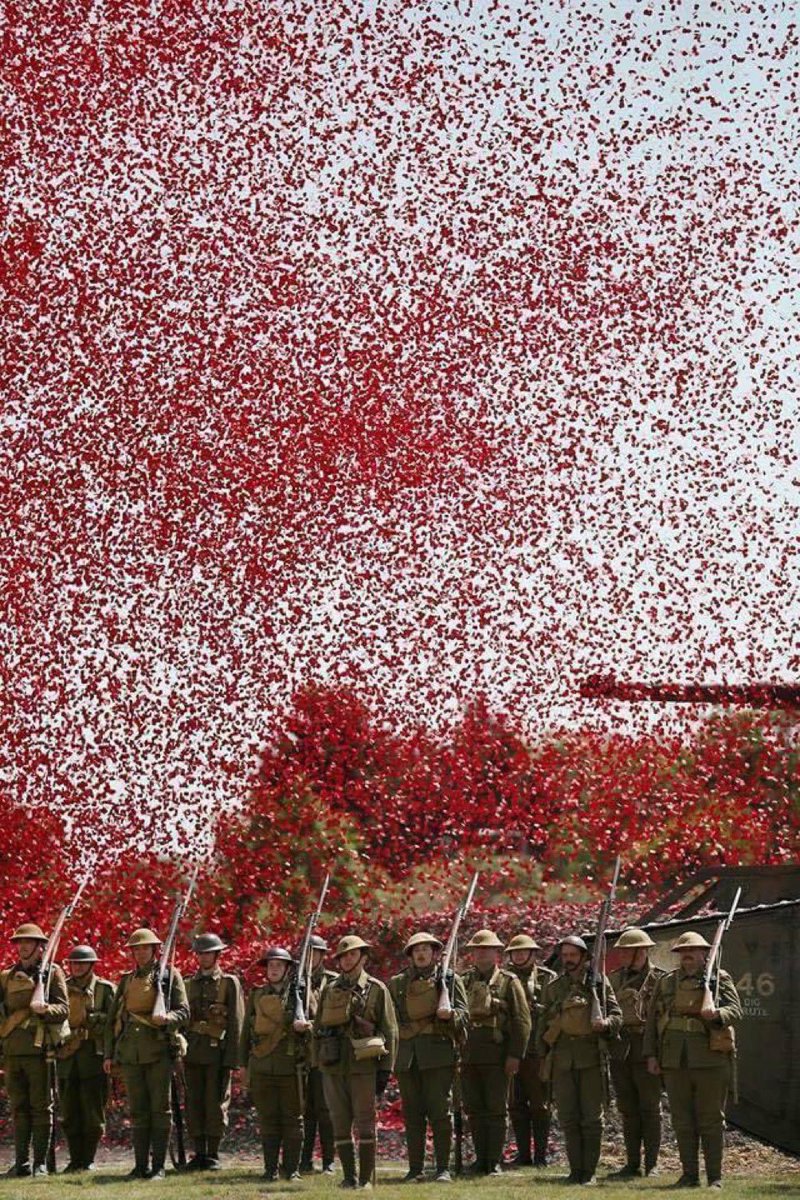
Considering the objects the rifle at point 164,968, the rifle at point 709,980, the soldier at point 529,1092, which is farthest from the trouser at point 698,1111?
the rifle at point 164,968

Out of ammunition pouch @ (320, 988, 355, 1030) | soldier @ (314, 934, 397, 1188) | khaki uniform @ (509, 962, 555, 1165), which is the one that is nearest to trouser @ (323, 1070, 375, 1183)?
soldier @ (314, 934, 397, 1188)

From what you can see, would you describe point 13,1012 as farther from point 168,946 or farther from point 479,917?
point 479,917

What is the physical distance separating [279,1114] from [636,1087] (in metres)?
2.82

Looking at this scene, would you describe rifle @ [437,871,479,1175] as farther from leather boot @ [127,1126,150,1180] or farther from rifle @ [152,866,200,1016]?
leather boot @ [127,1126,150,1180]

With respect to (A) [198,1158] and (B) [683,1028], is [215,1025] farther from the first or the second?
(B) [683,1028]

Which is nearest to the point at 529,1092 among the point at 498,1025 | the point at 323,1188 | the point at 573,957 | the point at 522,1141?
the point at 522,1141

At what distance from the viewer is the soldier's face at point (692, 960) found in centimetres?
1405

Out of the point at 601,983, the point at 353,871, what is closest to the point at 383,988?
the point at 601,983

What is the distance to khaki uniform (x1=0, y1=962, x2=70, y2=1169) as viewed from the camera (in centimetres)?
1544

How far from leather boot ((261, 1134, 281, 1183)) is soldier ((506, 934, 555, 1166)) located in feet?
7.45

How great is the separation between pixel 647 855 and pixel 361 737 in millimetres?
4711

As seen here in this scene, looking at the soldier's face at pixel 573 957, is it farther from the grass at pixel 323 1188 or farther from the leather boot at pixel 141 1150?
the leather boot at pixel 141 1150

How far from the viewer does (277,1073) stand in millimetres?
14680

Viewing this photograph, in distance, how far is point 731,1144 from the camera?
1698 cm
